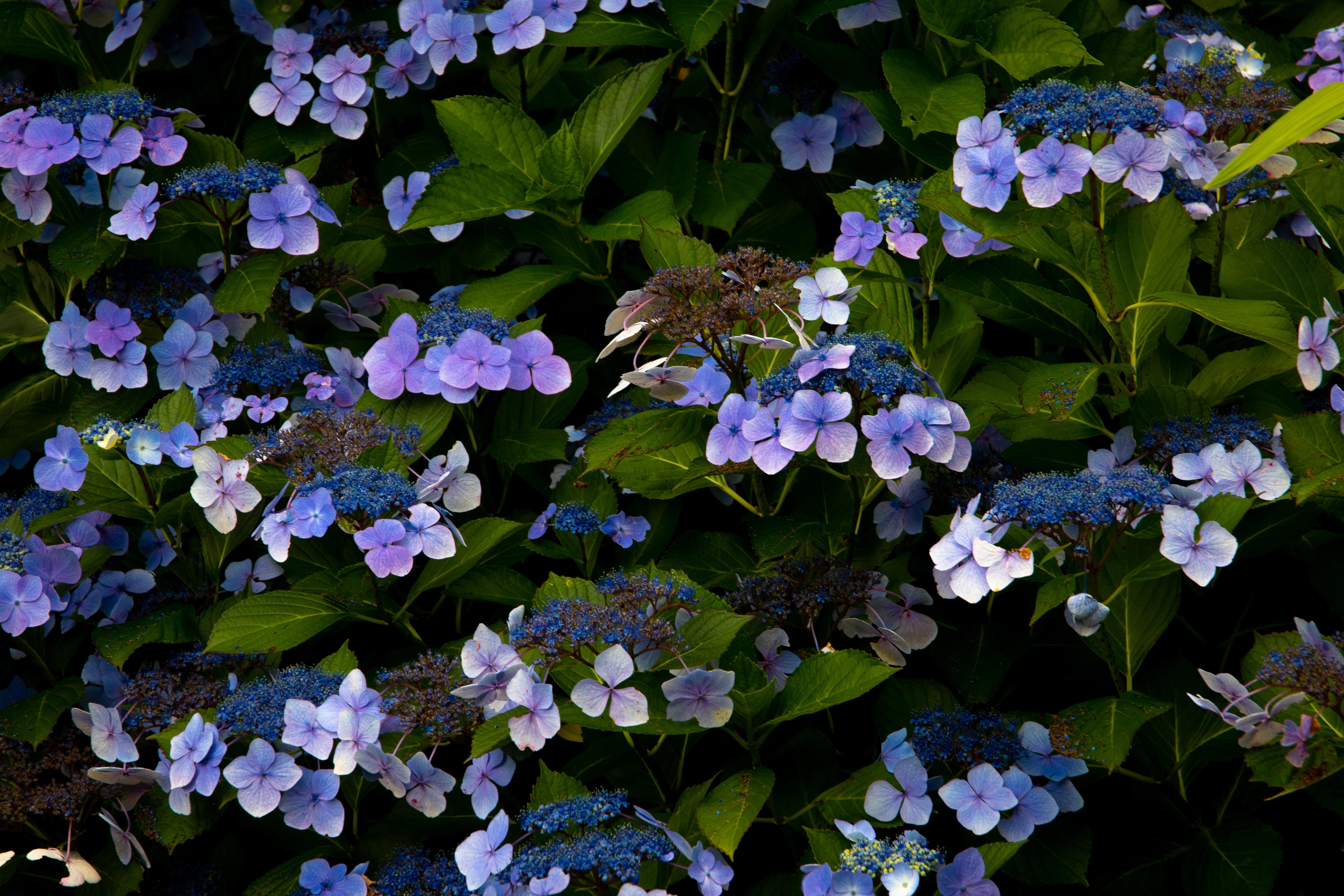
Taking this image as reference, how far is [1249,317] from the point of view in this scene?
154cm

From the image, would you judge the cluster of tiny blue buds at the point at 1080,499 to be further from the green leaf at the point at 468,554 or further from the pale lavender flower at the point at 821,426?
the green leaf at the point at 468,554

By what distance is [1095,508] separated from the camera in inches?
55.5

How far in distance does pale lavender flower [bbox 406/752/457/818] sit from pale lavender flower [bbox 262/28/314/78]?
4.82 ft

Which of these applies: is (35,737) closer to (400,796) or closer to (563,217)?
(400,796)

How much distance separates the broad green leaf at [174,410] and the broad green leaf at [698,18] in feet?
3.58

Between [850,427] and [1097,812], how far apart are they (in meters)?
0.90

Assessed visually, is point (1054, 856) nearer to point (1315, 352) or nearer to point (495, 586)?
point (1315, 352)

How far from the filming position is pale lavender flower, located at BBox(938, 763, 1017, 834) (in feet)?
5.05

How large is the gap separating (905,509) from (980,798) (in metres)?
0.48

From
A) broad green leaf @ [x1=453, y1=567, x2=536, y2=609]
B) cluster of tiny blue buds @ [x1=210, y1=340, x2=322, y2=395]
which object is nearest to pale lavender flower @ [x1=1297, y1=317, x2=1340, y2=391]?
broad green leaf @ [x1=453, y1=567, x2=536, y2=609]

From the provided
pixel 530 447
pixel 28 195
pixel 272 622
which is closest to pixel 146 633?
pixel 272 622

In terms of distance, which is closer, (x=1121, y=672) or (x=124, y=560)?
(x=1121, y=672)

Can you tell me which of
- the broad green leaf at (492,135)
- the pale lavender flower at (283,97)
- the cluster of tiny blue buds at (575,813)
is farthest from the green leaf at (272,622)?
the pale lavender flower at (283,97)

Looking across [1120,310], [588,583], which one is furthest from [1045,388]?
[588,583]
